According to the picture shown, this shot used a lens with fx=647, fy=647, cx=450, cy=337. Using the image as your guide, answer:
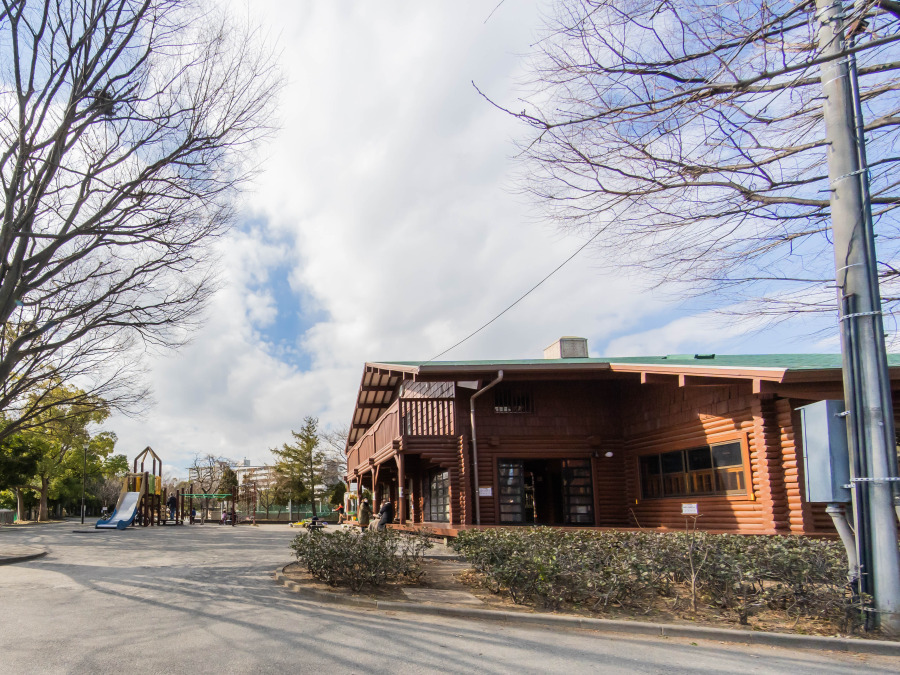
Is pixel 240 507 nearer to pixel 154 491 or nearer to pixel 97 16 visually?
pixel 154 491

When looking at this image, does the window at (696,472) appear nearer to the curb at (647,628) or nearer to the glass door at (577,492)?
the glass door at (577,492)

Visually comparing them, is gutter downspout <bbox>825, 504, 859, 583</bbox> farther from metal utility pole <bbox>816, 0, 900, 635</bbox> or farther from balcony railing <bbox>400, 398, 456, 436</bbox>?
balcony railing <bbox>400, 398, 456, 436</bbox>

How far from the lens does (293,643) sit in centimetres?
662

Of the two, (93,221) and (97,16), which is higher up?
(97,16)

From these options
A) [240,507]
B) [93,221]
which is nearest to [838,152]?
[93,221]

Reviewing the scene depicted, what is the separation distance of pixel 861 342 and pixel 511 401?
12.4 m

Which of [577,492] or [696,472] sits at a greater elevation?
[696,472]

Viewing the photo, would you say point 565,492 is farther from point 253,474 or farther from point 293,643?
point 253,474

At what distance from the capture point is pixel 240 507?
60.8m

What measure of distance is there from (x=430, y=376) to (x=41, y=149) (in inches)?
411

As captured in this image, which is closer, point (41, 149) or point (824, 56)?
point (824, 56)

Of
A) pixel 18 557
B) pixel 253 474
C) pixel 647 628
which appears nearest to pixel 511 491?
pixel 647 628

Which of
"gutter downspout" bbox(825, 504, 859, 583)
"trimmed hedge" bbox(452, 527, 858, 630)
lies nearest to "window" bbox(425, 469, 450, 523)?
"trimmed hedge" bbox(452, 527, 858, 630)

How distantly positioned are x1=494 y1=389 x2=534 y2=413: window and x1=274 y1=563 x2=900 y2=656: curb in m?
10.7
